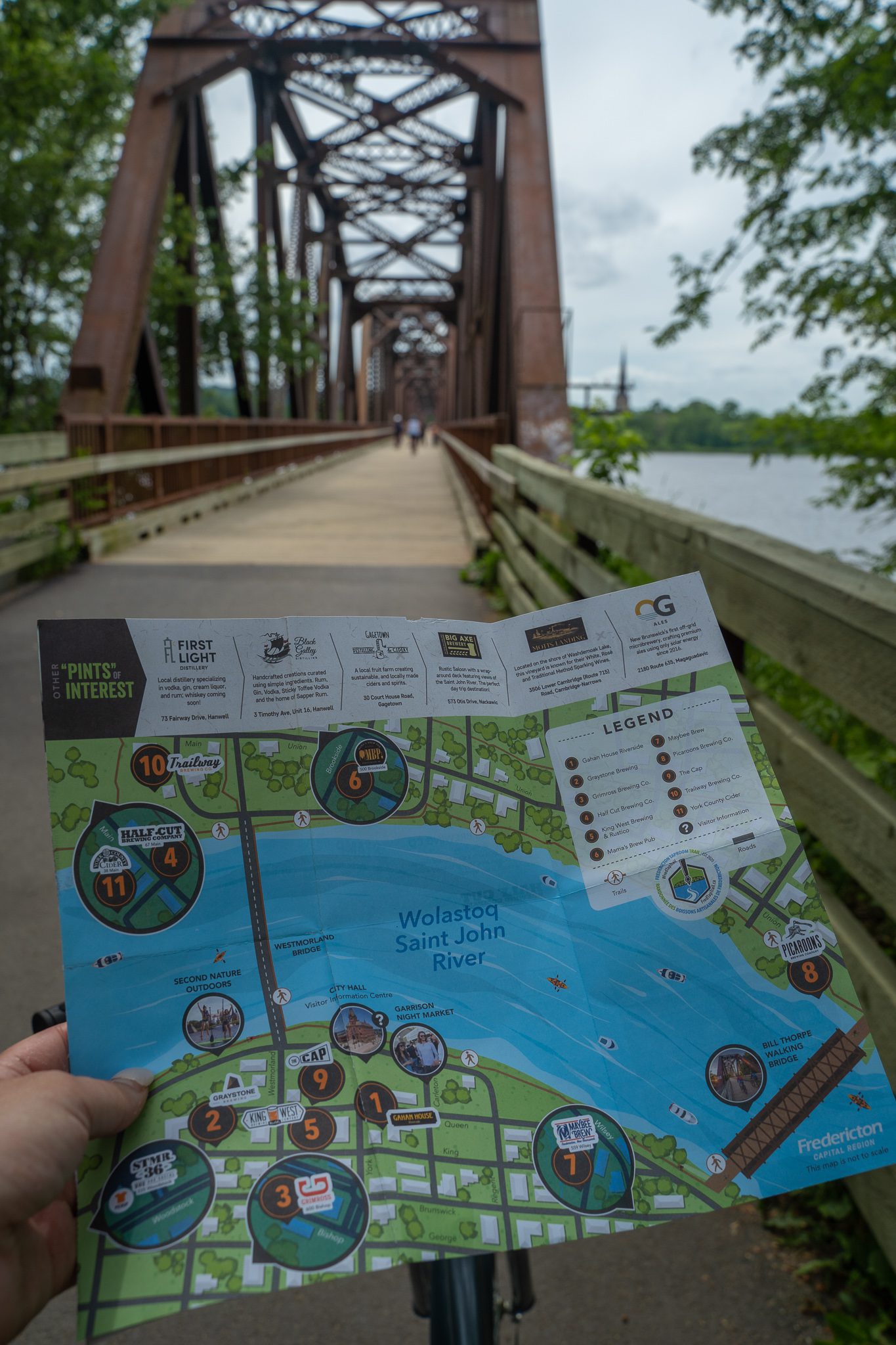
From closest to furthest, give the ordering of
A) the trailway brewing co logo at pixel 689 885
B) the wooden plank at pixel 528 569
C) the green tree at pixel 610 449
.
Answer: the trailway brewing co logo at pixel 689 885
the wooden plank at pixel 528 569
the green tree at pixel 610 449

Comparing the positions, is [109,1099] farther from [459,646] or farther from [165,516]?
[165,516]

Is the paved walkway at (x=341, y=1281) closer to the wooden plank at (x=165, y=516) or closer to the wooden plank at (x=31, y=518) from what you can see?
the wooden plank at (x=165, y=516)

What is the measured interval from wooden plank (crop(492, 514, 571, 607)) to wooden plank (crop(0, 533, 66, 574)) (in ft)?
11.3

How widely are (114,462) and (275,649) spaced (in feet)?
29.9

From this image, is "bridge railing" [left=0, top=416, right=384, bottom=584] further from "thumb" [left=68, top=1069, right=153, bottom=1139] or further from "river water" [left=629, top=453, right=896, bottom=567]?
"thumb" [left=68, top=1069, right=153, bottom=1139]

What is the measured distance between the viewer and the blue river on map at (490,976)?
0.78 meters

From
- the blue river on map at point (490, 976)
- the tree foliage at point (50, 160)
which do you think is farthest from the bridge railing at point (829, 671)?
the tree foliage at point (50, 160)

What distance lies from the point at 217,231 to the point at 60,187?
3.97 m

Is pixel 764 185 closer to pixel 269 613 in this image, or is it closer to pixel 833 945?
pixel 269 613

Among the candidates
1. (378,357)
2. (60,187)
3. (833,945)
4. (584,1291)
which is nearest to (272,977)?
(833,945)

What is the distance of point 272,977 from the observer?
809 millimetres

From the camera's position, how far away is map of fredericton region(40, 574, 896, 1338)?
2.44ft

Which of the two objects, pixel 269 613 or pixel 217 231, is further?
pixel 217 231

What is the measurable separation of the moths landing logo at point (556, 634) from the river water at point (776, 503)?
181cm
